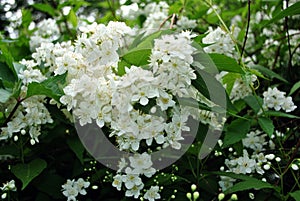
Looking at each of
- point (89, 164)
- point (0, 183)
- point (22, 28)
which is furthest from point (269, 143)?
point (22, 28)

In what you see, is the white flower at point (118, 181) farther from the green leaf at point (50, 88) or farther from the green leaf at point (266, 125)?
the green leaf at point (266, 125)

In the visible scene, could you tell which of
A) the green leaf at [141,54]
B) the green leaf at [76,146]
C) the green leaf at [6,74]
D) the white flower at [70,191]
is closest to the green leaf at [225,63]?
the green leaf at [141,54]

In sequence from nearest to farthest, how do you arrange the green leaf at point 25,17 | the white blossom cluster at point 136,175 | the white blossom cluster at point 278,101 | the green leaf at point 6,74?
1. the white blossom cluster at point 136,175
2. the green leaf at point 6,74
3. the white blossom cluster at point 278,101
4. the green leaf at point 25,17

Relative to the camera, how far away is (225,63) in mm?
1550

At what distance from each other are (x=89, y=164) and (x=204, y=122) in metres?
0.56

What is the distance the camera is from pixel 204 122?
1.88 metres

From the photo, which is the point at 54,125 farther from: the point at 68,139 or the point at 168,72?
the point at 168,72

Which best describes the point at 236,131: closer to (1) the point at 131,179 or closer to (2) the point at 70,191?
(1) the point at 131,179

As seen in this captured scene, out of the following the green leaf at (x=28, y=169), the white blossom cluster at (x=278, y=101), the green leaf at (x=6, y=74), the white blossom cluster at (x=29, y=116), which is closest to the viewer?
the green leaf at (x=28, y=169)

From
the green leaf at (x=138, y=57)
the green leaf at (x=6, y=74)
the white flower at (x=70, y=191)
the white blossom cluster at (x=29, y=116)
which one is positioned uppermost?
the green leaf at (x=138, y=57)

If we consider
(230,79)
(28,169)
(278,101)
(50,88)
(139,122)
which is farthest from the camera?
(278,101)

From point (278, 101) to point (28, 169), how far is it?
1.21 m

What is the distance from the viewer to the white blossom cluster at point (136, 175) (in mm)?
1564

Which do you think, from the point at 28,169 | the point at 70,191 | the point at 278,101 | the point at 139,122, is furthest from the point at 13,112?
the point at 278,101
